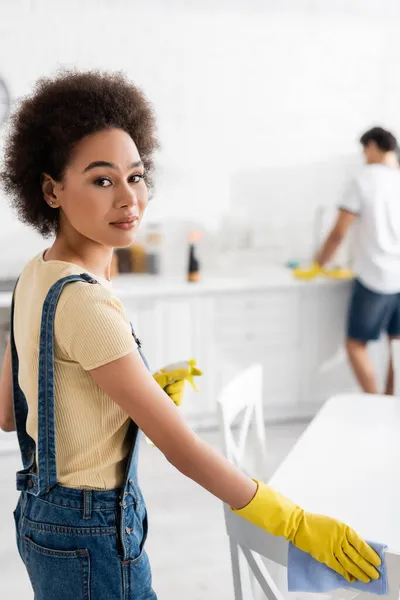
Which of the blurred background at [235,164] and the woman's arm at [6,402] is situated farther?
the blurred background at [235,164]

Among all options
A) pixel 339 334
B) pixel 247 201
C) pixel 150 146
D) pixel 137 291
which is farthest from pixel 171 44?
pixel 150 146

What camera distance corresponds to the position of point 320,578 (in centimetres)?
104

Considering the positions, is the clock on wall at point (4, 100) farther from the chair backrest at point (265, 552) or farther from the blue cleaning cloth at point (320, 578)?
the blue cleaning cloth at point (320, 578)

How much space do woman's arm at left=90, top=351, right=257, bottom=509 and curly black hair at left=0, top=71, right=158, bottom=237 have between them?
0.32 metres

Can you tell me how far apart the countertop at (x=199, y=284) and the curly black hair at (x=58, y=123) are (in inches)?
78.7

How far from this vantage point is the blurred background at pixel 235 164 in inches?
131

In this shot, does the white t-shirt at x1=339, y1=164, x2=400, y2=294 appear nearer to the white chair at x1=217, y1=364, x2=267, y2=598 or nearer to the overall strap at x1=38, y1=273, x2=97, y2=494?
the white chair at x1=217, y1=364, x2=267, y2=598

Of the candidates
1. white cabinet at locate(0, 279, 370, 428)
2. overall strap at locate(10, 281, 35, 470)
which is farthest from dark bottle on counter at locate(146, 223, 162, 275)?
overall strap at locate(10, 281, 35, 470)

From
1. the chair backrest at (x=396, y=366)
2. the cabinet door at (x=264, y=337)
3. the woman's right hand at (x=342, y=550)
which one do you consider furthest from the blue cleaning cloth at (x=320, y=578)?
the cabinet door at (x=264, y=337)

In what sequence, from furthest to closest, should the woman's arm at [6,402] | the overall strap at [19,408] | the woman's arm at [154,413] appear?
the woman's arm at [6,402]
the overall strap at [19,408]
the woman's arm at [154,413]

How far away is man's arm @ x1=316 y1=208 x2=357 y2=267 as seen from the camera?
133 inches

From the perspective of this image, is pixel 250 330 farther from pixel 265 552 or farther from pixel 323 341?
pixel 265 552

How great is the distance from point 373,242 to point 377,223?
0.10m

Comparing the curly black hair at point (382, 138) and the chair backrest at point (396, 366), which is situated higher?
the curly black hair at point (382, 138)
